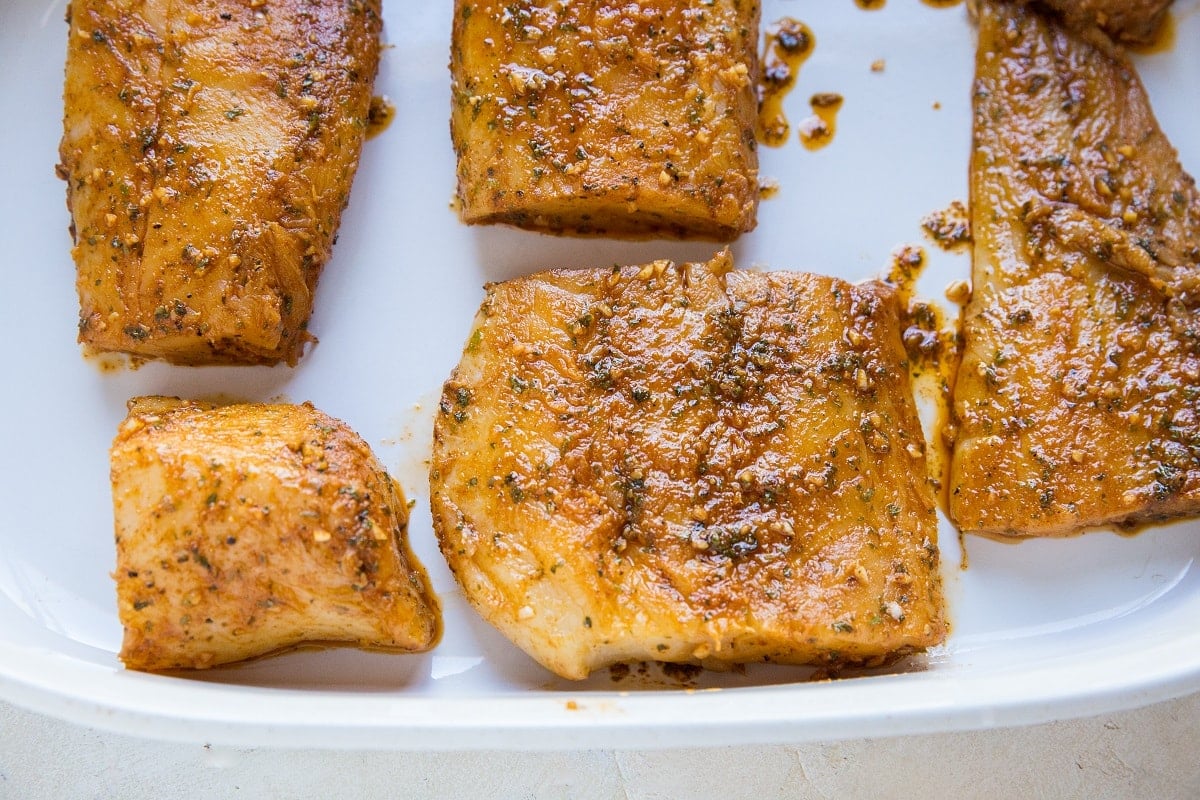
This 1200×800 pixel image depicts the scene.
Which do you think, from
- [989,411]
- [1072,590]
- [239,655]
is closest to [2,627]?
[239,655]

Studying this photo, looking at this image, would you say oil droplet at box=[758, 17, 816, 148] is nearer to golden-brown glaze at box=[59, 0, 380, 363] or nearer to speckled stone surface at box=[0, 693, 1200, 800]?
golden-brown glaze at box=[59, 0, 380, 363]

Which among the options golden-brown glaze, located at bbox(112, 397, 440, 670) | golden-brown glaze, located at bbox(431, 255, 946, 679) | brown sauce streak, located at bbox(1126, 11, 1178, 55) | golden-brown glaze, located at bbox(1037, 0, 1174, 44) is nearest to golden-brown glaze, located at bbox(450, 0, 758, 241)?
golden-brown glaze, located at bbox(431, 255, 946, 679)

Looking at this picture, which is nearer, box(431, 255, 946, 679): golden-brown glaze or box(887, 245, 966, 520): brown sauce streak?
box(431, 255, 946, 679): golden-brown glaze

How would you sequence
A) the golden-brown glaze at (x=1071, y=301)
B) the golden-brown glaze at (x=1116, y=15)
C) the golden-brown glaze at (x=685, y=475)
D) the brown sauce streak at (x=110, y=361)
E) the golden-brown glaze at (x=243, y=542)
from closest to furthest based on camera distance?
the golden-brown glaze at (x=243, y=542) < the golden-brown glaze at (x=685, y=475) < the golden-brown glaze at (x=1071, y=301) < the brown sauce streak at (x=110, y=361) < the golden-brown glaze at (x=1116, y=15)

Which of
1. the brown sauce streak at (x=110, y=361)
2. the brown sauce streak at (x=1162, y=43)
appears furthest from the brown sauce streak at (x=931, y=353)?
the brown sauce streak at (x=110, y=361)

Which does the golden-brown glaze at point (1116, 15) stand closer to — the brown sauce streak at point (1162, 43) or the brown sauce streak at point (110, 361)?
the brown sauce streak at point (1162, 43)

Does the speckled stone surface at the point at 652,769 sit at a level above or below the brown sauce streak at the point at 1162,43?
below

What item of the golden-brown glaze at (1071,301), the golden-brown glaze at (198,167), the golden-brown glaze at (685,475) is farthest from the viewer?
the golden-brown glaze at (1071,301)

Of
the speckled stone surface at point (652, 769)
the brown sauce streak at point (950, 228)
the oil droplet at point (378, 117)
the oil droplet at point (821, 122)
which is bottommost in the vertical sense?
the speckled stone surface at point (652, 769)
